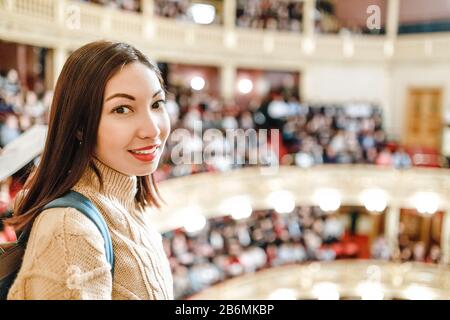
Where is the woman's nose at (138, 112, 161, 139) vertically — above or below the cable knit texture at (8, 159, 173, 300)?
above

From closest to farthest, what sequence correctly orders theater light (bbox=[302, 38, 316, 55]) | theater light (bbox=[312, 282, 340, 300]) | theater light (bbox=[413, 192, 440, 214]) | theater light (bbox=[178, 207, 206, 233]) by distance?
1. theater light (bbox=[178, 207, 206, 233])
2. theater light (bbox=[312, 282, 340, 300])
3. theater light (bbox=[413, 192, 440, 214])
4. theater light (bbox=[302, 38, 316, 55])

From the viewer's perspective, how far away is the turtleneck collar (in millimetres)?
1168

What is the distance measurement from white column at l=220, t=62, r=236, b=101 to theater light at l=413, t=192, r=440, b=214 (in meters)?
5.70

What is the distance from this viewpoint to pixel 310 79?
14.1m

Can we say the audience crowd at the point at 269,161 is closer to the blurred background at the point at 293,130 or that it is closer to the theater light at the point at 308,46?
the blurred background at the point at 293,130

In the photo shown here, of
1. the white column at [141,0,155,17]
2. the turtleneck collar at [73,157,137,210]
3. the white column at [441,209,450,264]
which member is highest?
the white column at [141,0,155,17]

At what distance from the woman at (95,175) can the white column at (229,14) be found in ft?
39.5

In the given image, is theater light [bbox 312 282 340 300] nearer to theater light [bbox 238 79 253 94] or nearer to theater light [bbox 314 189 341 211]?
theater light [bbox 314 189 341 211]

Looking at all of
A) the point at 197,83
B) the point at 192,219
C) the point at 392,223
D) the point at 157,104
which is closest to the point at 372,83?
the point at 392,223

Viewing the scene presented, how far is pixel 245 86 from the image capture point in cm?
1373

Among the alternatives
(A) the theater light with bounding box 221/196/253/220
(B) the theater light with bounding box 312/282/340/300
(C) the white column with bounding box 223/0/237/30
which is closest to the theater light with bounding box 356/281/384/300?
(B) the theater light with bounding box 312/282/340/300

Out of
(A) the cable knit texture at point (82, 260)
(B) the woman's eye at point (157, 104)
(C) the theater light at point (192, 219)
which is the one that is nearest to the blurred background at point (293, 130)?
(C) the theater light at point (192, 219)

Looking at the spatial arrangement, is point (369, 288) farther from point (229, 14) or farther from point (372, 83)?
point (229, 14)
